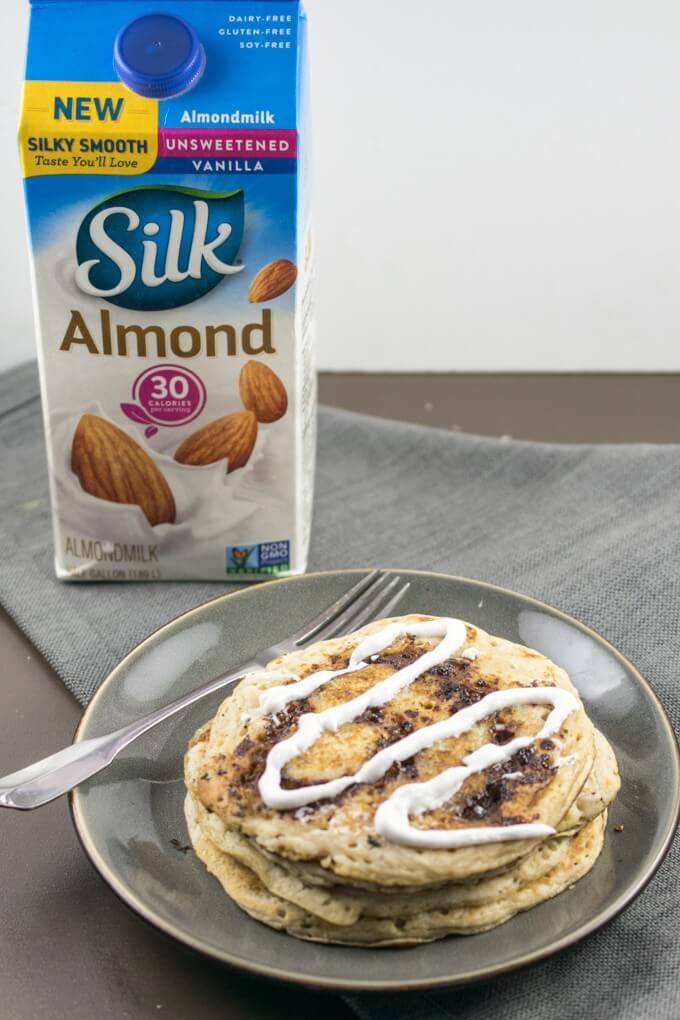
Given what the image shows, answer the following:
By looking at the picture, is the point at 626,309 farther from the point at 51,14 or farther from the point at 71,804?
the point at 71,804

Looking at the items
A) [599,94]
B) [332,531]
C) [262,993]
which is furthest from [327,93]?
[262,993]

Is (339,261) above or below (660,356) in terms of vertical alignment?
above

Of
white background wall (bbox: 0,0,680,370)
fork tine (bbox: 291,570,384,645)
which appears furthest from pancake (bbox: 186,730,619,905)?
white background wall (bbox: 0,0,680,370)

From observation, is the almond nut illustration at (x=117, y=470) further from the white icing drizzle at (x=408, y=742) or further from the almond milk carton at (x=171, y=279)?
the white icing drizzle at (x=408, y=742)

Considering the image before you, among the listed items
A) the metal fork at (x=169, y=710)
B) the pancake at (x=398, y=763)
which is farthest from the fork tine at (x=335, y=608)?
the pancake at (x=398, y=763)

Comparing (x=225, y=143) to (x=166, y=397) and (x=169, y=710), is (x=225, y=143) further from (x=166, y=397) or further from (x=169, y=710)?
(x=169, y=710)

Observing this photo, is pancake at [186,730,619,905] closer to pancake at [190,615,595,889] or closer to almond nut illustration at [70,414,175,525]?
pancake at [190,615,595,889]
